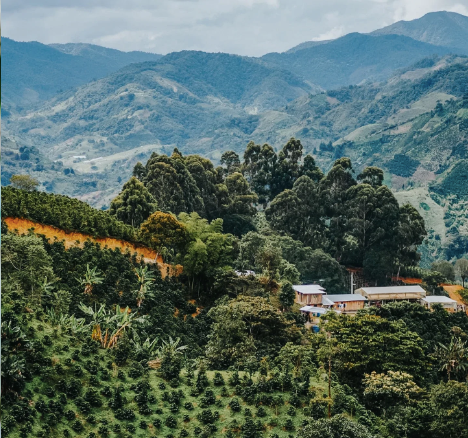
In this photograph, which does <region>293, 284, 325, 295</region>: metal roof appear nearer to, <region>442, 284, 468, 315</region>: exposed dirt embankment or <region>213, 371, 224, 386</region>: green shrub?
<region>442, 284, 468, 315</region>: exposed dirt embankment

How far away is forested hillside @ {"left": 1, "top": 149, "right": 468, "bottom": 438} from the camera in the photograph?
17.1 m

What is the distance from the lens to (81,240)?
3269 centimetres

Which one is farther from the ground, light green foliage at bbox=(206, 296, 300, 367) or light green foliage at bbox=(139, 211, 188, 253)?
light green foliage at bbox=(139, 211, 188, 253)

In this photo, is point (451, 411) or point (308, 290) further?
point (308, 290)

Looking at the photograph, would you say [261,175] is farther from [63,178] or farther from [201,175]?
[63,178]

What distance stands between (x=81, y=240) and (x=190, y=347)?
10231mm

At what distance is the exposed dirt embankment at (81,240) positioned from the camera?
31109mm

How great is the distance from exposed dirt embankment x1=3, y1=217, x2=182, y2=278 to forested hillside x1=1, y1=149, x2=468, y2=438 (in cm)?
40

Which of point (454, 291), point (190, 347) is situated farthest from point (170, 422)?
point (454, 291)

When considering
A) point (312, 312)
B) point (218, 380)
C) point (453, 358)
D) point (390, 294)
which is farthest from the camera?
point (390, 294)

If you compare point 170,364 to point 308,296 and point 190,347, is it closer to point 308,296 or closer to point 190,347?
point 190,347

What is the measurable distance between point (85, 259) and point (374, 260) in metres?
33.1

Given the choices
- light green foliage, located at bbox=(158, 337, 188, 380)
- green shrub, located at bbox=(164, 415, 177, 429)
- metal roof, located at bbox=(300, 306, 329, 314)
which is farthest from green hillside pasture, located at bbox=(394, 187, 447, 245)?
green shrub, located at bbox=(164, 415, 177, 429)

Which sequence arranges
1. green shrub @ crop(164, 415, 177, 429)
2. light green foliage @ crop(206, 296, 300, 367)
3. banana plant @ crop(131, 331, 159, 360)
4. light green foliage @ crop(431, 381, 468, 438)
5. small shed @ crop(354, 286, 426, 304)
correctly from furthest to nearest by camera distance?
1. small shed @ crop(354, 286, 426, 304)
2. light green foliage @ crop(206, 296, 300, 367)
3. banana plant @ crop(131, 331, 159, 360)
4. light green foliage @ crop(431, 381, 468, 438)
5. green shrub @ crop(164, 415, 177, 429)
